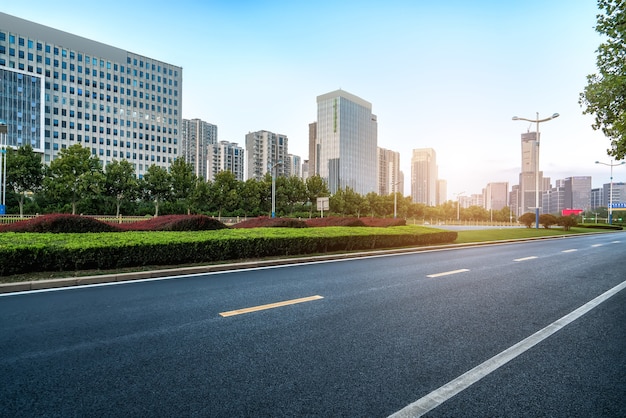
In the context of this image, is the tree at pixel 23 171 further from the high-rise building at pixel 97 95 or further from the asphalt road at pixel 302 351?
the asphalt road at pixel 302 351

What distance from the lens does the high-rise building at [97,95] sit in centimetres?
9019

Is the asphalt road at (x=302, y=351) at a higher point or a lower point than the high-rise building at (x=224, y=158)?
lower

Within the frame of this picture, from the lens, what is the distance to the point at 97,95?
10212 centimetres

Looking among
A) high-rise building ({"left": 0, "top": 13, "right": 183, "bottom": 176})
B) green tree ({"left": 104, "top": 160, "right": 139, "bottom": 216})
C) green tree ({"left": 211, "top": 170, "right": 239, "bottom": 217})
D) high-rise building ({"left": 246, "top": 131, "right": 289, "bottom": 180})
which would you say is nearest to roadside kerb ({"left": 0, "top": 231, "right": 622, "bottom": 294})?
green tree ({"left": 211, "top": 170, "right": 239, "bottom": 217})

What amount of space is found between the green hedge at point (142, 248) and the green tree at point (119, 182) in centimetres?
4832

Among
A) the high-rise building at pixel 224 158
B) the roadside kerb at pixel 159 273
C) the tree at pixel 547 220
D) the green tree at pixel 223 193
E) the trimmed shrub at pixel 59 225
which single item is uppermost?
the high-rise building at pixel 224 158

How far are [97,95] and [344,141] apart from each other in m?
97.6

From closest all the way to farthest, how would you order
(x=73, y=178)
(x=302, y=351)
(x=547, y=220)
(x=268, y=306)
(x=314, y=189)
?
(x=302, y=351) < (x=268, y=306) < (x=547, y=220) < (x=73, y=178) < (x=314, y=189)

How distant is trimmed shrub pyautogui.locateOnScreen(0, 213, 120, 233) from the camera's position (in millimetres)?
11131

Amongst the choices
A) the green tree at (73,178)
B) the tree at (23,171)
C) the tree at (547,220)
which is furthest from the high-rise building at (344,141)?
the tree at (23,171)

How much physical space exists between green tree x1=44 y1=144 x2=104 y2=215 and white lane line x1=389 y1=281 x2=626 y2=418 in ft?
177

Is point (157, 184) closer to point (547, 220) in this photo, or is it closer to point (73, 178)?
point (73, 178)

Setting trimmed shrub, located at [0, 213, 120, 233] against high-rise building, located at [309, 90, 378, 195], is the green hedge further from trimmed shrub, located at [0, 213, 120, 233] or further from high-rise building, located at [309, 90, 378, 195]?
high-rise building, located at [309, 90, 378, 195]

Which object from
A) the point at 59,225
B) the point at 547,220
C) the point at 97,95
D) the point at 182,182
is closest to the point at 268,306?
the point at 59,225
